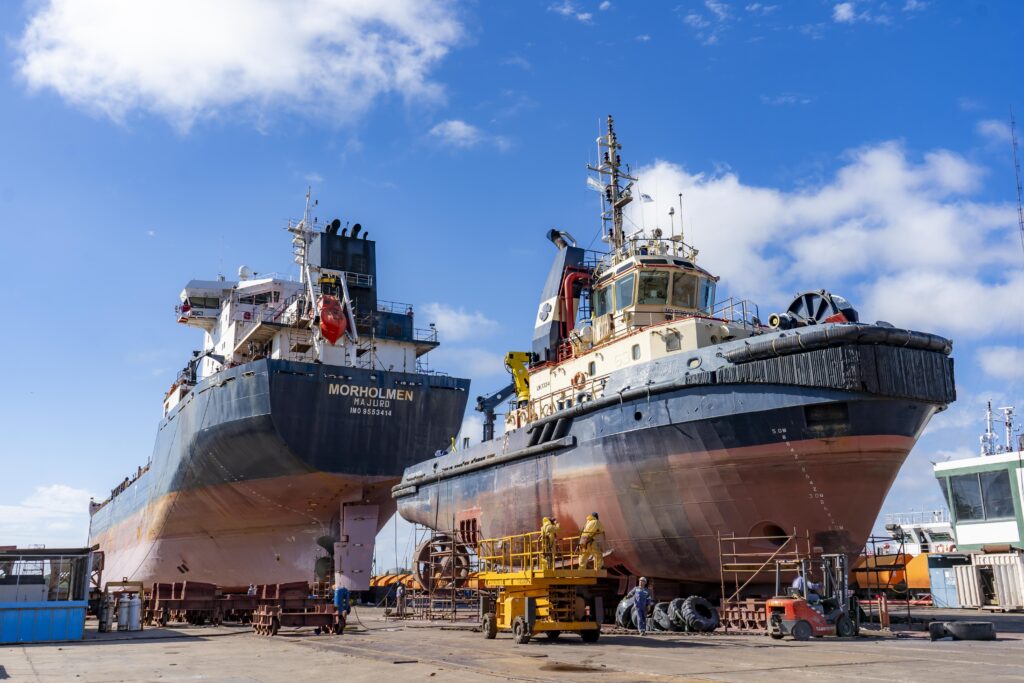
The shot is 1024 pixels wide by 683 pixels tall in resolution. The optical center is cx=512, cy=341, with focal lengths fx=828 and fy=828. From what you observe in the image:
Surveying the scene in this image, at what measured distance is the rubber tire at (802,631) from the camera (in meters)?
12.5

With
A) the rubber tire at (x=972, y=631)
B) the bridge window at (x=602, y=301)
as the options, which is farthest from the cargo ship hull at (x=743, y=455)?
the bridge window at (x=602, y=301)

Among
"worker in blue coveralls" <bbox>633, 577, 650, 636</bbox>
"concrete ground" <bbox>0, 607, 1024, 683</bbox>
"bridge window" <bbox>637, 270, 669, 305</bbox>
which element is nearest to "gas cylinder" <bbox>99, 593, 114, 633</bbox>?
"concrete ground" <bbox>0, 607, 1024, 683</bbox>

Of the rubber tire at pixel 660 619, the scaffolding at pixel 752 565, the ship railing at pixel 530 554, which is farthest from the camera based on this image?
the rubber tire at pixel 660 619

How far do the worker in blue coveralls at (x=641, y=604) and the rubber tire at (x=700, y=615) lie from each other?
0.64 m

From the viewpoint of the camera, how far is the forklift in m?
12.6

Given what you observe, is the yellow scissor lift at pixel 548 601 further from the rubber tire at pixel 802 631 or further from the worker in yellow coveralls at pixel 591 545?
the rubber tire at pixel 802 631

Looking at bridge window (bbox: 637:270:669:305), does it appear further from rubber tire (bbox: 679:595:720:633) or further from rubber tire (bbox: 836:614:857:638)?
rubber tire (bbox: 836:614:857:638)

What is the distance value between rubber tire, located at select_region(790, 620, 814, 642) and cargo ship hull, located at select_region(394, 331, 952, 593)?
195cm

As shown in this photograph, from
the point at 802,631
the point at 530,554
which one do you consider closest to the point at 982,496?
the point at 802,631

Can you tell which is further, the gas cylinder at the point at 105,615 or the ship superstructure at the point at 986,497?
the ship superstructure at the point at 986,497

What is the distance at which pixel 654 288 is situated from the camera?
1864 cm

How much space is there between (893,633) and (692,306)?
8040mm

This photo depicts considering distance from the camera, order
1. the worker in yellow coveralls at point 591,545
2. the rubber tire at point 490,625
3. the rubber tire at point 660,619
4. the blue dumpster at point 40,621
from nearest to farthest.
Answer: the worker in yellow coveralls at point 591,545, the rubber tire at point 490,625, the rubber tire at point 660,619, the blue dumpster at point 40,621

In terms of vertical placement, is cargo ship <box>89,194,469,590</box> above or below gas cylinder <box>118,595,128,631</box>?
above
